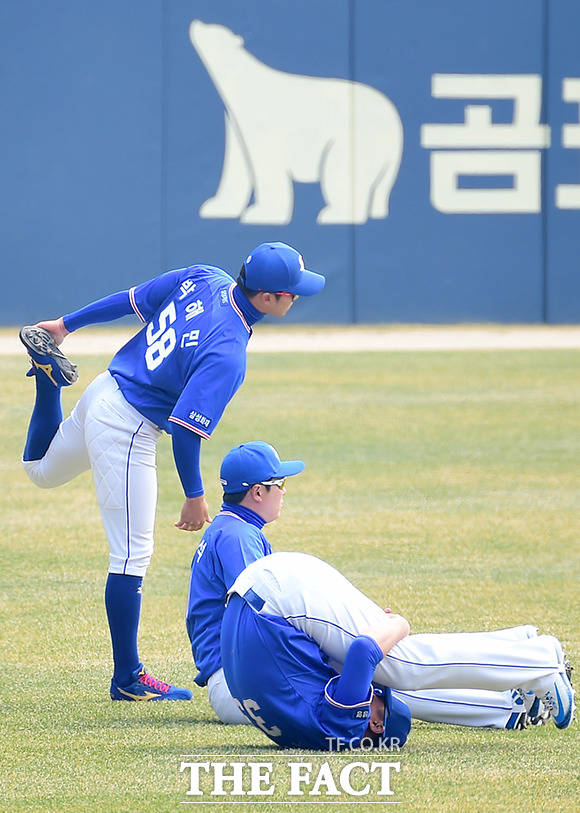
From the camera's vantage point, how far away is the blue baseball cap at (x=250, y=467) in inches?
179

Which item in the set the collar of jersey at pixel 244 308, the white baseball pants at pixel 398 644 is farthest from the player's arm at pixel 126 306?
the white baseball pants at pixel 398 644

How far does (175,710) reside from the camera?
498 centimetres

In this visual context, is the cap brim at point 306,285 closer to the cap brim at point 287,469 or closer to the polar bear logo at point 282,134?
the cap brim at point 287,469

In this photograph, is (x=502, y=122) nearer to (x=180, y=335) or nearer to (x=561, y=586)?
(x=561, y=586)

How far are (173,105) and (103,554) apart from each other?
1387cm

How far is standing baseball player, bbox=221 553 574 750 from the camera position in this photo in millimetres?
4105

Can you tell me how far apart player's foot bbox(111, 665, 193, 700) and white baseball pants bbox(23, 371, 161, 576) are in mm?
377

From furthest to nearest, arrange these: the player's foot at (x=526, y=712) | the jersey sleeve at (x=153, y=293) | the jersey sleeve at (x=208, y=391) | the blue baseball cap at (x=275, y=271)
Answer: the jersey sleeve at (x=153, y=293), the blue baseball cap at (x=275, y=271), the jersey sleeve at (x=208, y=391), the player's foot at (x=526, y=712)

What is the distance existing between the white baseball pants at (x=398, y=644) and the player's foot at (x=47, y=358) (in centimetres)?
152

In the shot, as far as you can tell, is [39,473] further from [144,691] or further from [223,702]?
[223,702]

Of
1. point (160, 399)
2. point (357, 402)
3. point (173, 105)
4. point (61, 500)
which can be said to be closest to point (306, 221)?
point (173, 105)

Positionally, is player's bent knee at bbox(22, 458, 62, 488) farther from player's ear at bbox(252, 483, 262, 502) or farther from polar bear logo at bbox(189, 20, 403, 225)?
polar bear logo at bbox(189, 20, 403, 225)

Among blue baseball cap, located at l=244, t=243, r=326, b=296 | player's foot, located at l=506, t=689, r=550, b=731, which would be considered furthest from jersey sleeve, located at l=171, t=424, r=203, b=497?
player's foot, located at l=506, t=689, r=550, b=731

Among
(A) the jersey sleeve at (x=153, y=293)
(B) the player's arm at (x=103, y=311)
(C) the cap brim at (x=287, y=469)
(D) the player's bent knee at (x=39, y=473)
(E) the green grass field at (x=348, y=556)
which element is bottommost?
(E) the green grass field at (x=348, y=556)
